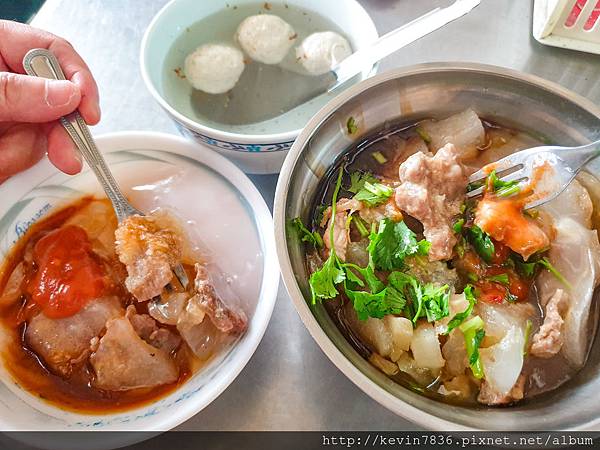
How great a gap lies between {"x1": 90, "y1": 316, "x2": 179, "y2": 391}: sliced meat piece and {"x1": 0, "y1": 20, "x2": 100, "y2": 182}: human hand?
0.38 m

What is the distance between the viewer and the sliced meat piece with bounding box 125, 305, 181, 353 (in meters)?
1.08

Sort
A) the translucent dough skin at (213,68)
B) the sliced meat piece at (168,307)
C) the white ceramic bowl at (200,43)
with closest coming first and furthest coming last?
1. the sliced meat piece at (168,307)
2. the white ceramic bowl at (200,43)
3. the translucent dough skin at (213,68)

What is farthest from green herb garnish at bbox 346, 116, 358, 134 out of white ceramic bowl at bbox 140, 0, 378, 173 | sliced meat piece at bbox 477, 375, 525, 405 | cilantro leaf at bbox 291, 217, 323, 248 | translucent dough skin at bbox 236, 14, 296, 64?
sliced meat piece at bbox 477, 375, 525, 405

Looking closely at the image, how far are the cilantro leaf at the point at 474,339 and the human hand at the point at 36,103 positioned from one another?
33.9 inches

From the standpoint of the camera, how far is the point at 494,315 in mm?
959

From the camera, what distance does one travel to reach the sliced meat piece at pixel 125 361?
1044 mm

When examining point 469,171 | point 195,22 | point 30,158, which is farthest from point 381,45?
point 30,158

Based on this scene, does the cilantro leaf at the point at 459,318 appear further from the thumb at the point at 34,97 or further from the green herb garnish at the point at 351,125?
the thumb at the point at 34,97

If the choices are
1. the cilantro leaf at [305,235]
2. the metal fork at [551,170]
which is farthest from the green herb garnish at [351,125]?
the metal fork at [551,170]

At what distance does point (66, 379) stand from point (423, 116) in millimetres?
928

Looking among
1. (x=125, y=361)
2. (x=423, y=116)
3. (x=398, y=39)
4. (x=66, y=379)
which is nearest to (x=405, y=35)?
(x=398, y=39)

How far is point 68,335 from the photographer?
1.08 metres

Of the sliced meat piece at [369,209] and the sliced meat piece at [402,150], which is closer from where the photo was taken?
the sliced meat piece at [369,209]

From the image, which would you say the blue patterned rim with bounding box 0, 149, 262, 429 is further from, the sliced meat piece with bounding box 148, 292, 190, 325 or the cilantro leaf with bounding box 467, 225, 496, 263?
the cilantro leaf with bounding box 467, 225, 496, 263
